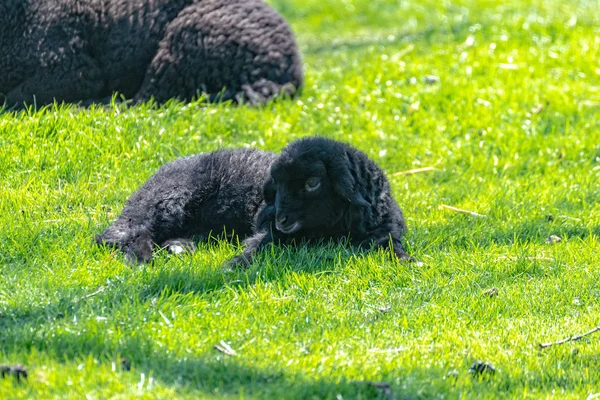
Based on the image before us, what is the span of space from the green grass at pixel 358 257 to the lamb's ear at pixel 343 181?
349 mm

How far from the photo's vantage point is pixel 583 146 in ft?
30.0

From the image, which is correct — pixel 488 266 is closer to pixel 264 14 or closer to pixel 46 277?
pixel 46 277

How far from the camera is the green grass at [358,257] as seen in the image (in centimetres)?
462

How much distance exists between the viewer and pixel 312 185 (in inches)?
243

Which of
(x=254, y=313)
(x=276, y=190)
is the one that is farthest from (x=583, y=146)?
(x=254, y=313)

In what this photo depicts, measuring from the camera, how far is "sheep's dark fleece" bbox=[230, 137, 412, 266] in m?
6.13

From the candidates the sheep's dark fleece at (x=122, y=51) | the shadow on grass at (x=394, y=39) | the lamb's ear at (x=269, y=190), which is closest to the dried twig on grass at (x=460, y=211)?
the lamb's ear at (x=269, y=190)

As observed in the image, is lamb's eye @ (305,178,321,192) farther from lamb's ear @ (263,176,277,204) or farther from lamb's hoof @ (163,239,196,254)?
lamb's hoof @ (163,239,196,254)

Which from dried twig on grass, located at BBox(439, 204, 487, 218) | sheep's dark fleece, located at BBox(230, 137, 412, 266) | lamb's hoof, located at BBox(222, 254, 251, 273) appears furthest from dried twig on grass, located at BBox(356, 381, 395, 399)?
dried twig on grass, located at BBox(439, 204, 487, 218)

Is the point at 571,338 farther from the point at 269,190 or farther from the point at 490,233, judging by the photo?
the point at 269,190

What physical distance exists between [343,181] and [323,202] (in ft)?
0.65

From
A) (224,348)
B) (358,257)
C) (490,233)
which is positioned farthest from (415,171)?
(224,348)

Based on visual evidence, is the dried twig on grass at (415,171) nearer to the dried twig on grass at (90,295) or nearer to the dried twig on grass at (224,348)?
the dried twig on grass at (90,295)

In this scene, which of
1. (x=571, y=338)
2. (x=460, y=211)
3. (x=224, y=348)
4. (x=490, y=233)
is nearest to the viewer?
(x=224, y=348)
